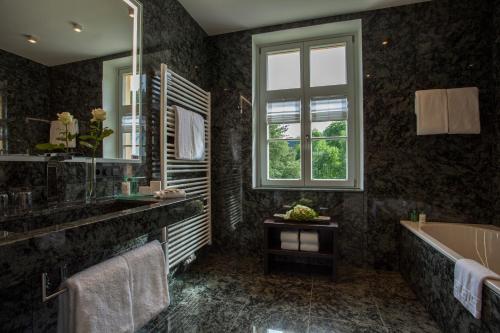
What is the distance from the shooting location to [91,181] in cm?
146

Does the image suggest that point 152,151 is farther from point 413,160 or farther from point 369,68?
point 413,160

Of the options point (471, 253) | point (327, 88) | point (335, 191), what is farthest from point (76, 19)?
point (471, 253)

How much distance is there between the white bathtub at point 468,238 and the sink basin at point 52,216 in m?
2.15

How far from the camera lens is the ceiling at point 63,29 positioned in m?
1.19

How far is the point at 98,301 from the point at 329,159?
2.40 m

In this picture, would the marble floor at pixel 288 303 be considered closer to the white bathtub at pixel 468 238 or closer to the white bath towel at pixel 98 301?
the white bathtub at pixel 468 238

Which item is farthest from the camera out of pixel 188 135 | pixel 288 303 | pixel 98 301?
pixel 188 135

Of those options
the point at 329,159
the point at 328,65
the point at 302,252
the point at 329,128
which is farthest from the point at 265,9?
the point at 302,252

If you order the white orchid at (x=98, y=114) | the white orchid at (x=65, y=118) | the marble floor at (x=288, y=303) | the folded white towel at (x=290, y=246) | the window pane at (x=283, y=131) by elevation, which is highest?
the window pane at (x=283, y=131)

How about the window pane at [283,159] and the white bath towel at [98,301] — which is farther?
the window pane at [283,159]

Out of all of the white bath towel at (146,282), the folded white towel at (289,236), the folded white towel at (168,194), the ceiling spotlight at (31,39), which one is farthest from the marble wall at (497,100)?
the ceiling spotlight at (31,39)

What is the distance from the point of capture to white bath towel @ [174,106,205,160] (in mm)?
2121

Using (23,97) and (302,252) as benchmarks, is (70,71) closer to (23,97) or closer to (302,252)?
(23,97)

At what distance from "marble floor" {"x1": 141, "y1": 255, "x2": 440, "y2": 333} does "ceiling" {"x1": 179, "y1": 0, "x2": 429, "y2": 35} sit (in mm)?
2576
